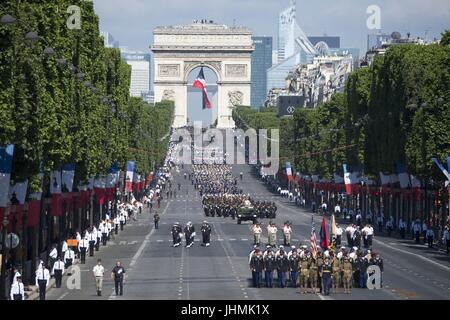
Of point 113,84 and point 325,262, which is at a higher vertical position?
point 113,84

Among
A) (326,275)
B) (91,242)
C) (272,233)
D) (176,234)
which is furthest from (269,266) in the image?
(176,234)

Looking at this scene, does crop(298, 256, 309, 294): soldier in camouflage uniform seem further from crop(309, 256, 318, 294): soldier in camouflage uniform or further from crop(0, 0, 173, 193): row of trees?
crop(0, 0, 173, 193): row of trees

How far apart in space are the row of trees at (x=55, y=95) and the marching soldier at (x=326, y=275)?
1003 cm

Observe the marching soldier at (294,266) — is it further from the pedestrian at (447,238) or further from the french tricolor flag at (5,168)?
the pedestrian at (447,238)

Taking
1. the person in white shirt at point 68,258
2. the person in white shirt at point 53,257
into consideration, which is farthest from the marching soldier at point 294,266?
the person in white shirt at point 68,258

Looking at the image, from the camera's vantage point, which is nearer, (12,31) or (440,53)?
(12,31)

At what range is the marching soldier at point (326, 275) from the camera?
2079 inches

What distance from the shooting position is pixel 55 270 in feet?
190

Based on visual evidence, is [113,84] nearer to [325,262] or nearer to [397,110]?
[397,110]

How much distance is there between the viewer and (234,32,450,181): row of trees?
9312 centimetres

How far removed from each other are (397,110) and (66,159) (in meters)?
43.4

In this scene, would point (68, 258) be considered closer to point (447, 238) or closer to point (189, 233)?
point (189, 233)

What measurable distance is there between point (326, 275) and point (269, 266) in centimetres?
371
